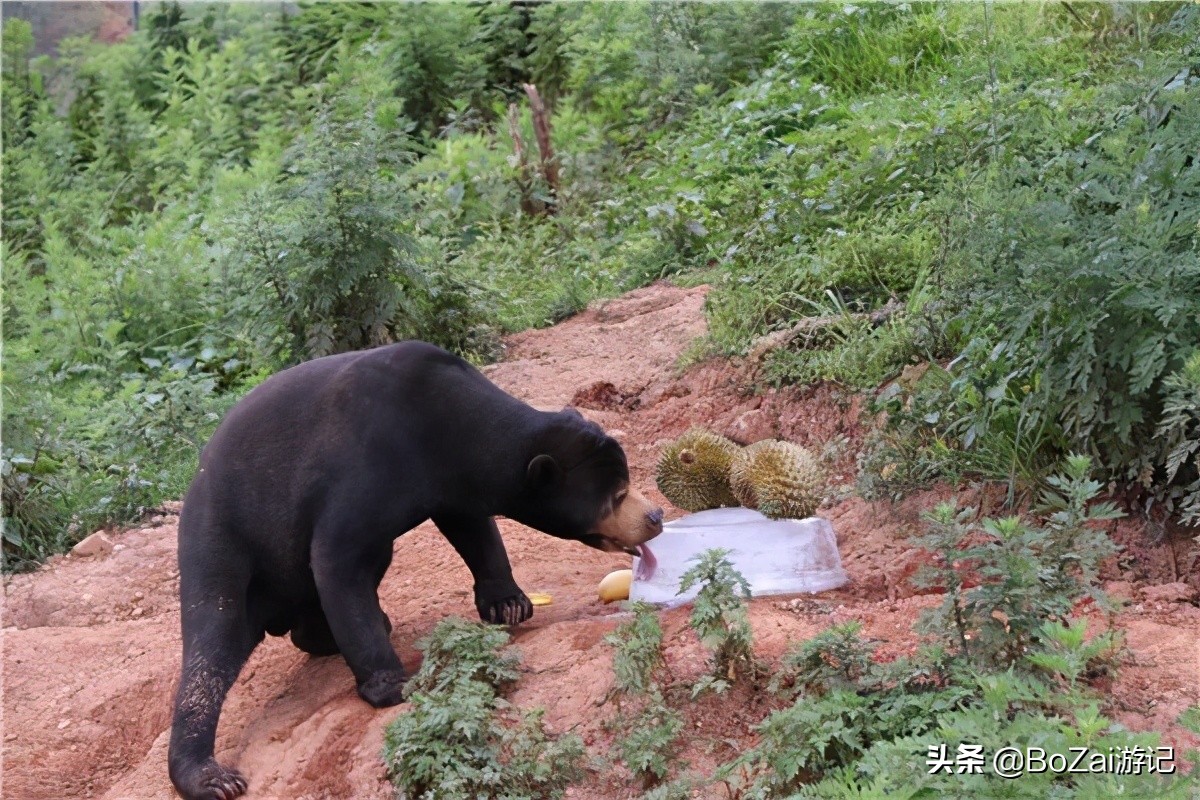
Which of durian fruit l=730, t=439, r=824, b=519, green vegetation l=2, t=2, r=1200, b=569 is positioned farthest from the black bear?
green vegetation l=2, t=2, r=1200, b=569

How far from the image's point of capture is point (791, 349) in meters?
7.01

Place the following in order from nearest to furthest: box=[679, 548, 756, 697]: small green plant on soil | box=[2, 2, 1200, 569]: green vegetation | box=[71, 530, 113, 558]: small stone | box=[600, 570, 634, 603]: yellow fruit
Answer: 1. box=[679, 548, 756, 697]: small green plant on soil
2. box=[2, 2, 1200, 569]: green vegetation
3. box=[600, 570, 634, 603]: yellow fruit
4. box=[71, 530, 113, 558]: small stone

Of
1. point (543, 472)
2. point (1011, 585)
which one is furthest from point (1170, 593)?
point (543, 472)

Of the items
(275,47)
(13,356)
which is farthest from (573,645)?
(275,47)

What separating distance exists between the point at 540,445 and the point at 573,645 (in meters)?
0.73

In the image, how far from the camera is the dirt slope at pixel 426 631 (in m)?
4.23

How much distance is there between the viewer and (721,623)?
4.08 m

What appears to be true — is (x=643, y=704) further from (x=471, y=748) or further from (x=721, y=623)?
(x=471, y=748)

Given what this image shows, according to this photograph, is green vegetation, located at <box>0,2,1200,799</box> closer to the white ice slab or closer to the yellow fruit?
the white ice slab

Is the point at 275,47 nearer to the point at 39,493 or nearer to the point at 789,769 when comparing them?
the point at 39,493

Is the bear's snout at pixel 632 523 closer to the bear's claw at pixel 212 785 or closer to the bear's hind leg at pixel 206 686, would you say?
the bear's hind leg at pixel 206 686

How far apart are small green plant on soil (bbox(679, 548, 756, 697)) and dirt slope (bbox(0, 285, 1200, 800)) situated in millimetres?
108

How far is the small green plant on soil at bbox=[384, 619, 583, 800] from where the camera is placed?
12.9 ft

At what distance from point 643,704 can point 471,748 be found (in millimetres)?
535
